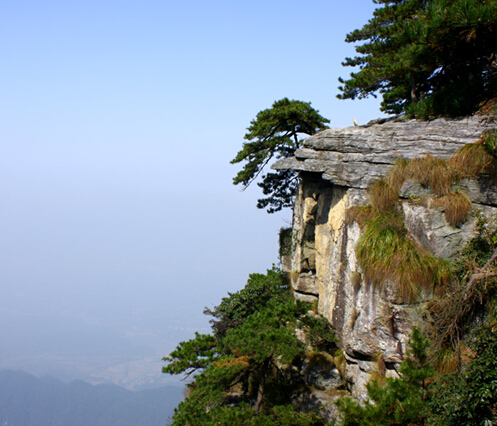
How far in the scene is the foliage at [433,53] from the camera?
1069 centimetres

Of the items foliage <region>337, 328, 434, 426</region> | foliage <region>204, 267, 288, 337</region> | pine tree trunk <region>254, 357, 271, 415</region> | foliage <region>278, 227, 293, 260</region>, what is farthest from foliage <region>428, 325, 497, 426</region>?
foliage <region>278, 227, 293, 260</region>

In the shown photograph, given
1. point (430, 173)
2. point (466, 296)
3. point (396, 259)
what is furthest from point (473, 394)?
point (430, 173)

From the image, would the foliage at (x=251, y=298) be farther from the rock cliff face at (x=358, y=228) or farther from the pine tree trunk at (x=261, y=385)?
the pine tree trunk at (x=261, y=385)

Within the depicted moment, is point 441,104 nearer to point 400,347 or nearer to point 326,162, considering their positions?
point 326,162

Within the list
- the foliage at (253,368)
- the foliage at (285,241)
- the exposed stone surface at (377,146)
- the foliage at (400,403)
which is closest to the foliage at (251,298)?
the foliage at (285,241)

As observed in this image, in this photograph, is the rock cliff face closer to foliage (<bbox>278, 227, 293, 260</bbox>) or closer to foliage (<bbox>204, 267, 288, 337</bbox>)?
foliage (<bbox>204, 267, 288, 337</bbox>)

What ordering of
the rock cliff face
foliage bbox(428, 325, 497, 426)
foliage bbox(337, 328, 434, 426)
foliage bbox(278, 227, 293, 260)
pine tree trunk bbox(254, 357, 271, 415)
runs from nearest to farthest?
foliage bbox(428, 325, 497, 426) → foliage bbox(337, 328, 434, 426) → the rock cliff face → pine tree trunk bbox(254, 357, 271, 415) → foliage bbox(278, 227, 293, 260)

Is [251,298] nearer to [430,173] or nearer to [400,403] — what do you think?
[430,173]

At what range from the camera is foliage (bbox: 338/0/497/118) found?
10688 mm

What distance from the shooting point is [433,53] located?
1166cm

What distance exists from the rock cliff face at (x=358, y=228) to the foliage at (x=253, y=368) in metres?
1.30

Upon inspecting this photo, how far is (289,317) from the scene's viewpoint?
11586 mm

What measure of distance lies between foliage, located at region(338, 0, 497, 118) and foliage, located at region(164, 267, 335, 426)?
7329 mm

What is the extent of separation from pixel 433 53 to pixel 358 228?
206 inches
